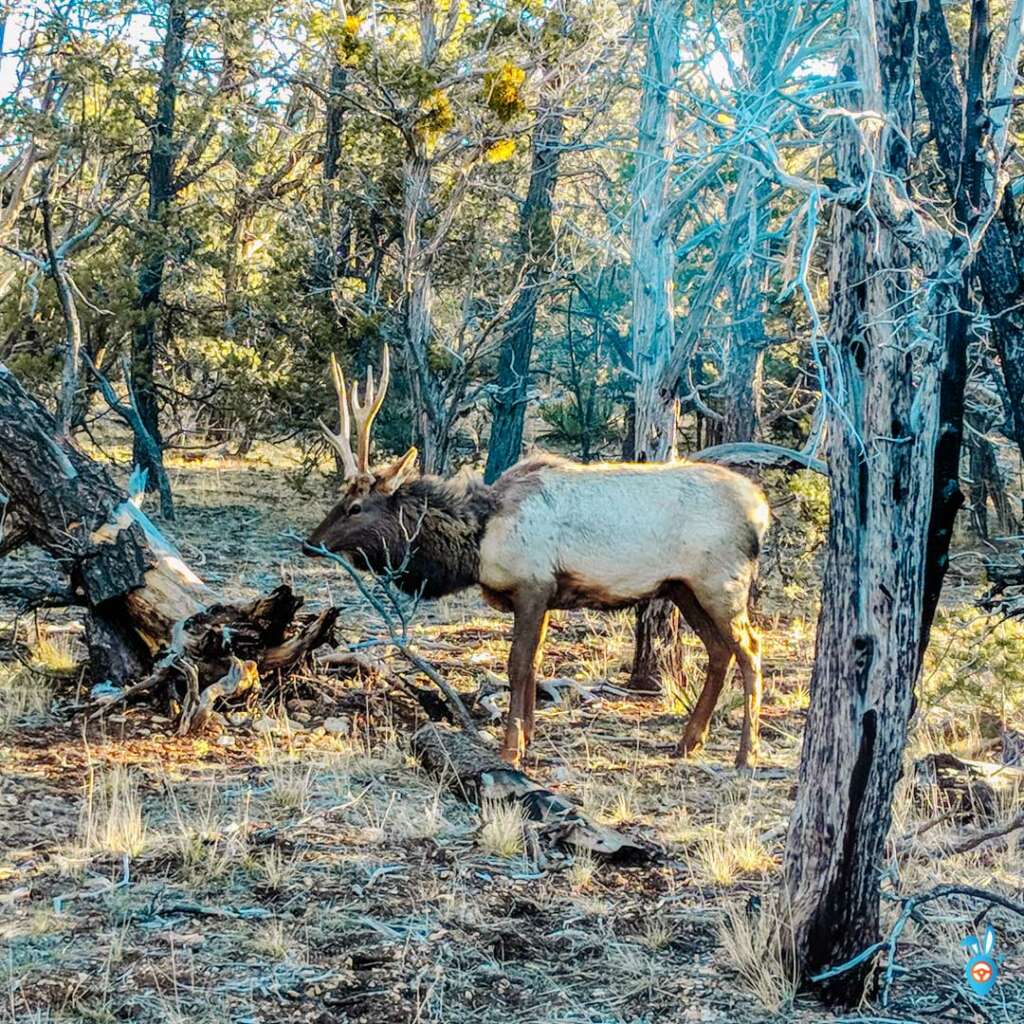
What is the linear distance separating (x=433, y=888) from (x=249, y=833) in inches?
43.3

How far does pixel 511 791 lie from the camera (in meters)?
6.95

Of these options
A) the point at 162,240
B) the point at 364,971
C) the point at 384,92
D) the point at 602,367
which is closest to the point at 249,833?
the point at 364,971

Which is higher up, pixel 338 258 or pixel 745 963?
pixel 338 258

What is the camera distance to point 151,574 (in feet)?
28.7

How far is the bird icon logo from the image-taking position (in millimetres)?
4855

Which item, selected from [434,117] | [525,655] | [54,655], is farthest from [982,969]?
[434,117]

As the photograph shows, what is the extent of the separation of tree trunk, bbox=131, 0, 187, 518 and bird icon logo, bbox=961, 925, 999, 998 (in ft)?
42.4

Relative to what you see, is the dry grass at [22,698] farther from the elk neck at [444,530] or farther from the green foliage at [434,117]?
the green foliage at [434,117]

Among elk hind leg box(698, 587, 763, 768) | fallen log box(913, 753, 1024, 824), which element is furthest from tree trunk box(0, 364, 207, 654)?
fallen log box(913, 753, 1024, 824)

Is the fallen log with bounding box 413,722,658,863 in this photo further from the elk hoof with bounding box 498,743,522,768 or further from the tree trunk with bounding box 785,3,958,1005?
the tree trunk with bounding box 785,3,958,1005

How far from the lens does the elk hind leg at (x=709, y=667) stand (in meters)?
8.56

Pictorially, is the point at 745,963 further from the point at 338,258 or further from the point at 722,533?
the point at 338,258

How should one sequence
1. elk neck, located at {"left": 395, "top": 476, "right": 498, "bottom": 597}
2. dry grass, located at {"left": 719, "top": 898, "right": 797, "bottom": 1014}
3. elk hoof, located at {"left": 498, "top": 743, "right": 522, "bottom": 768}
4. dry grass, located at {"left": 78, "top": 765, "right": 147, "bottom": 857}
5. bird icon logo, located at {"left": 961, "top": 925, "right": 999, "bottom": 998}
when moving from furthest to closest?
elk neck, located at {"left": 395, "top": 476, "right": 498, "bottom": 597}
elk hoof, located at {"left": 498, "top": 743, "right": 522, "bottom": 768}
dry grass, located at {"left": 78, "top": 765, "right": 147, "bottom": 857}
bird icon logo, located at {"left": 961, "top": 925, "right": 999, "bottom": 998}
dry grass, located at {"left": 719, "top": 898, "right": 797, "bottom": 1014}

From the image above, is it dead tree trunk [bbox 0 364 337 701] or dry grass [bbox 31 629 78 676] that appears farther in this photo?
dry grass [bbox 31 629 78 676]
